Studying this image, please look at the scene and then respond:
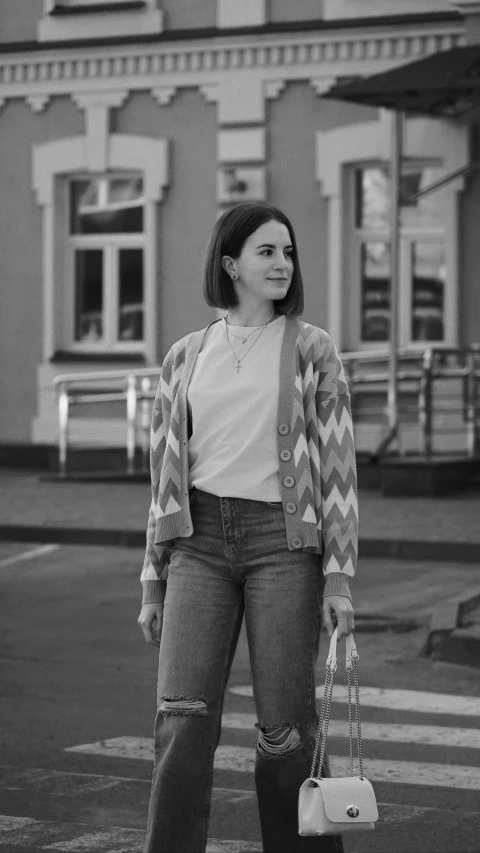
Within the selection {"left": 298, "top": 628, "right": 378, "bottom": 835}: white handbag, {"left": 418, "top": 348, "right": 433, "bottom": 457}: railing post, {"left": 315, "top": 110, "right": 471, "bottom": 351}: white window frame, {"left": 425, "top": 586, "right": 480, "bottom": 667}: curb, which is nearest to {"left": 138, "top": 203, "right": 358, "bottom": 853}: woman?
{"left": 298, "top": 628, "right": 378, "bottom": 835}: white handbag

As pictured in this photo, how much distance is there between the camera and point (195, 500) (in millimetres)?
4555

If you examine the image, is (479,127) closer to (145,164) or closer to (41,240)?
(145,164)

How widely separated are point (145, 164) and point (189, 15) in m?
1.80

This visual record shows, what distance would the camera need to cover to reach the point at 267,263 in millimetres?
4645

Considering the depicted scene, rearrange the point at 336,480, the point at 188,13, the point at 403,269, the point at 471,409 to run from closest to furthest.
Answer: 1. the point at 336,480
2. the point at 471,409
3. the point at 403,269
4. the point at 188,13

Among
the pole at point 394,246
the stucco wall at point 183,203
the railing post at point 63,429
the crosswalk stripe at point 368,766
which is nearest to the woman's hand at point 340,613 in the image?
the crosswalk stripe at point 368,766

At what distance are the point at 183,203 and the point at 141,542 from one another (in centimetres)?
707

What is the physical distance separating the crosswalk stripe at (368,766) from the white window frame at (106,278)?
1414cm

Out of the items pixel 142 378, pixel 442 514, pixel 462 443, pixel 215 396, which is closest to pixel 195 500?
pixel 215 396

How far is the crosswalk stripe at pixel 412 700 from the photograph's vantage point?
7930 mm

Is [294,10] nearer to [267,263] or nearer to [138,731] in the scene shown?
[138,731]

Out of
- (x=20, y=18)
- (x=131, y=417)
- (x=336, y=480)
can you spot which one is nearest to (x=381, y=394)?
(x=131, y=417)

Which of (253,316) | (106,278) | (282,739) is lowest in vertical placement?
(282,739)

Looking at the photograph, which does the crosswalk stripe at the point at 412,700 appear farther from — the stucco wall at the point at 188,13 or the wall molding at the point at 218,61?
the stucco wall at the point at 188,13
